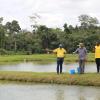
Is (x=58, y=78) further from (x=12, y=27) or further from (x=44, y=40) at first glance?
(x=12, y=27)

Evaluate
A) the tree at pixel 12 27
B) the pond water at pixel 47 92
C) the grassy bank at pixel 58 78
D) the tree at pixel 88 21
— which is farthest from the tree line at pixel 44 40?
the pond water at pixel 47 92

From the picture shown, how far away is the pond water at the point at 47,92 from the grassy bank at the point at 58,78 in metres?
0.80

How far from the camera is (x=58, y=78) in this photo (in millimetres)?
21094

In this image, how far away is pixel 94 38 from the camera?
7575cm

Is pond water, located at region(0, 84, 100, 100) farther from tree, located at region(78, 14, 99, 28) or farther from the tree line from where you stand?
tree, located at region(78, 14, 99, 28)

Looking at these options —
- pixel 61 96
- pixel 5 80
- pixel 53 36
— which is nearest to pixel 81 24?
pixel 53 36

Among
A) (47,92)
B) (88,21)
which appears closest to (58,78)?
(47,92)

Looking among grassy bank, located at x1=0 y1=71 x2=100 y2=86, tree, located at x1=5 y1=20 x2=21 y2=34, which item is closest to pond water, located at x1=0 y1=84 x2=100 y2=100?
grassy bank, located at x1=0 y1=71 x2=100 y2=86

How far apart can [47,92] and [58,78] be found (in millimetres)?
3336

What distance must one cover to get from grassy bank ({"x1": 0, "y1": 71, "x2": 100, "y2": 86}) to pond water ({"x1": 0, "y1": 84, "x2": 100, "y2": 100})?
80 centimetres

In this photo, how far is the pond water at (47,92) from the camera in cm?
1614

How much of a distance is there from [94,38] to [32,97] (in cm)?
6028

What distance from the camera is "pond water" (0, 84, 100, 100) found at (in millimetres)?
16141

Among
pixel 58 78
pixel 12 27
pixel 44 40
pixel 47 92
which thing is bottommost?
pixel 47 92
